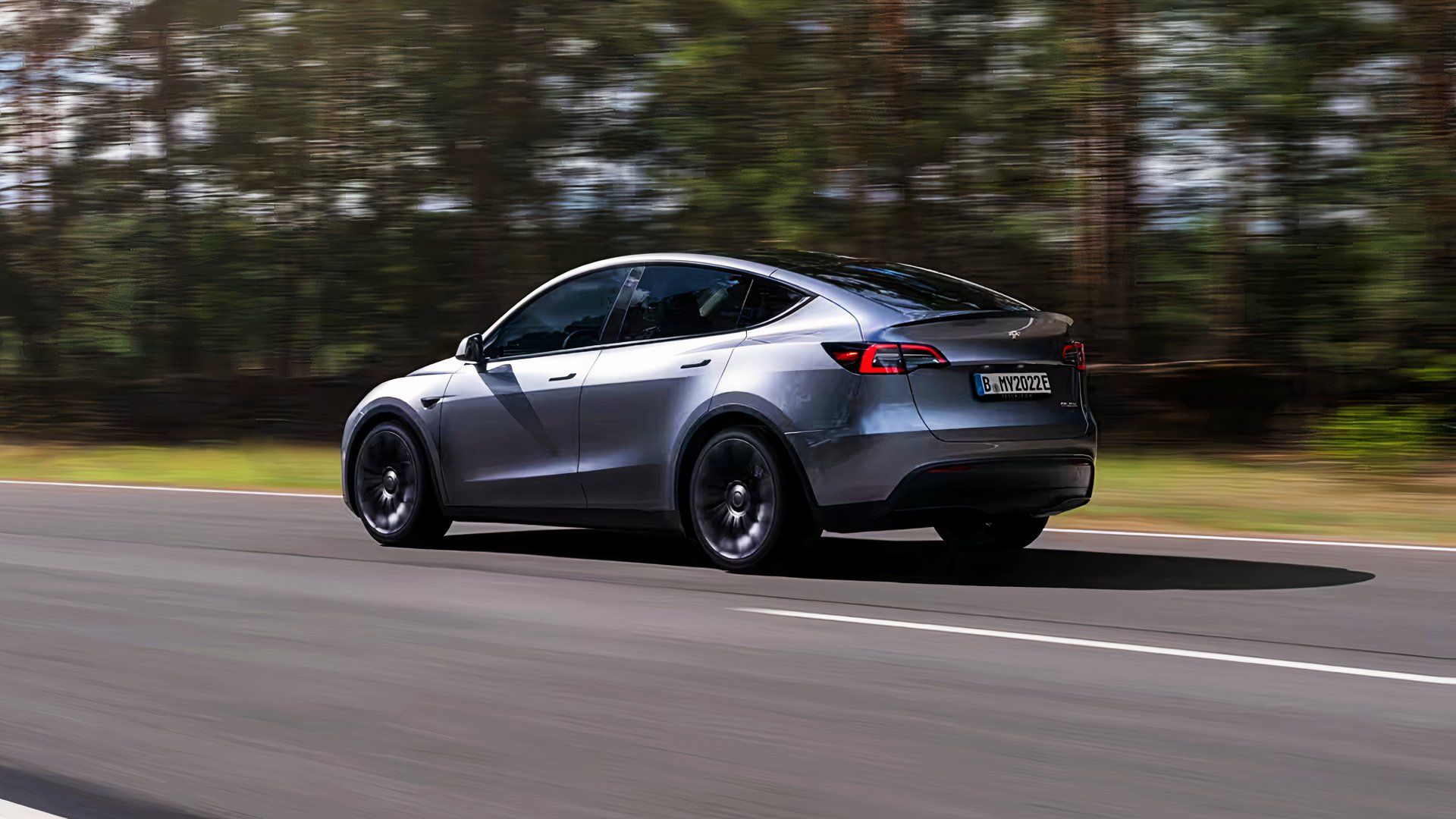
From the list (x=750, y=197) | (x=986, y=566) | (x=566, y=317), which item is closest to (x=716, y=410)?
(x=566, y=317)

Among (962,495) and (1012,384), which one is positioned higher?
(1012,384)

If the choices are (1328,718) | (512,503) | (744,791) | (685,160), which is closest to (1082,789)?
(744,791)

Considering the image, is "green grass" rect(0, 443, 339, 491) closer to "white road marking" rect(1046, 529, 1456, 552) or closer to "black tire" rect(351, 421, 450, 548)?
"black tire" rect(351, 421, 450, 548)

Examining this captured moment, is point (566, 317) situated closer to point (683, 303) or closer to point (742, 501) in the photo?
point (683, 303)

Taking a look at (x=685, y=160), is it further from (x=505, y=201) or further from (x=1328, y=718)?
(x=1328, y=718)

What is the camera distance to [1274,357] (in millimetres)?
16422

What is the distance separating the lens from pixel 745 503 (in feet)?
27.2

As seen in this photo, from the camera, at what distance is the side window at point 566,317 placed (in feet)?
30.2

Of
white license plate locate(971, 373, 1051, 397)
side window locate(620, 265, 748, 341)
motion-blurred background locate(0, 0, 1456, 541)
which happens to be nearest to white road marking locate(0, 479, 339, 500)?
motion-blurred background locate(0, 0, 1456, 541)

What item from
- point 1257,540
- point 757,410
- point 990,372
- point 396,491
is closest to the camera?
point 990,372

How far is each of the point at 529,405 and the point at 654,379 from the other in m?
0.97

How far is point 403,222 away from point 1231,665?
1723 centimetres

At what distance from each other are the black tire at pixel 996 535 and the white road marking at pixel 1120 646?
221 centimetres

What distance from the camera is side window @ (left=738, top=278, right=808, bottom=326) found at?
8.34 metres
